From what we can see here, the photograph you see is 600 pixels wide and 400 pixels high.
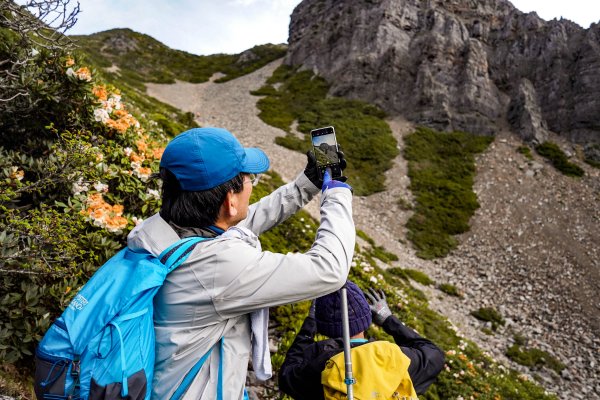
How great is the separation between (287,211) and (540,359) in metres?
12.4

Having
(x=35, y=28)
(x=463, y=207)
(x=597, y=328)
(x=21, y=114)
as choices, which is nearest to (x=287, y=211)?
(x=35, y=28)

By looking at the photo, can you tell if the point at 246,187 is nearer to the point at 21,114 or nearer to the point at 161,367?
the point at 161,367

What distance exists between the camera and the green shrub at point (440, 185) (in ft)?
63.0

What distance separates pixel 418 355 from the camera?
123 inches

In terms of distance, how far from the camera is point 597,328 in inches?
510

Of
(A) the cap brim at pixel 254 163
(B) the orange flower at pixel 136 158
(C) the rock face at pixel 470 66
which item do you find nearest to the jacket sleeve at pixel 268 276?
(A) the cap brim at pixel 254 163

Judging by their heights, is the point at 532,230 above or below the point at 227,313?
below

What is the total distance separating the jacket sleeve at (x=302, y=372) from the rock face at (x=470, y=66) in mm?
30670

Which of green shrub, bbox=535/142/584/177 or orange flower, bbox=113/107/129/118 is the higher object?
green shrub, bbox=535/142/584/177

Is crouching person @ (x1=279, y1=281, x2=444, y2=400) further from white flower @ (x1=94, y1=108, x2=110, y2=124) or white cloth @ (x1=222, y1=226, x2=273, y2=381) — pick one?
white flower @ (x1=94, y1=108, x2=110, y2=124)

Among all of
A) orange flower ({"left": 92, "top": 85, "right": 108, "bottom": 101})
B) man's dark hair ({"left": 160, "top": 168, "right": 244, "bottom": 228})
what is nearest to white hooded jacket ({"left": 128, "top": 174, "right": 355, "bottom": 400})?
man's dark hair ({"left": 160, "top": 168, "right": 244, "bottom": 228})

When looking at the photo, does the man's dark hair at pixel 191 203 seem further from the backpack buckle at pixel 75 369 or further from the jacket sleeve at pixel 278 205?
the jacket sleeve at pixel 278 205

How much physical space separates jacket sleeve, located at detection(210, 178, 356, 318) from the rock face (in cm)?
3146

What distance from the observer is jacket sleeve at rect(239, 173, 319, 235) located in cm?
313
